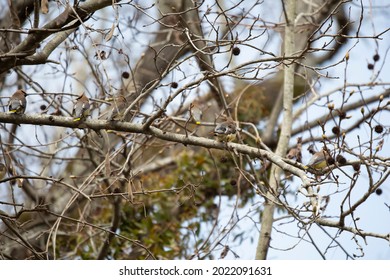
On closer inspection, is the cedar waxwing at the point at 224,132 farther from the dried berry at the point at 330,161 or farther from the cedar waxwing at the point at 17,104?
the cedar waxwing at the point at 17,104

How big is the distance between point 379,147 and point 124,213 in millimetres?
3430

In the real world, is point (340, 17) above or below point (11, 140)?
above

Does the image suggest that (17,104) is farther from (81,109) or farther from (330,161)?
(330,161)

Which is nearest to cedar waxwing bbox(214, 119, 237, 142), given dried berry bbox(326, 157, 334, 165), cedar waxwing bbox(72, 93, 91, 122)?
dried berry bbox(326, 157, 334, 165)

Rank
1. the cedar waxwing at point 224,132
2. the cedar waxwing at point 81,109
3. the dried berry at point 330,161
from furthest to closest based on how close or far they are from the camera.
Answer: the cedar waxwing at point 224,132
the cedar waxwing at point 81,109
the dried berry at point 330,161

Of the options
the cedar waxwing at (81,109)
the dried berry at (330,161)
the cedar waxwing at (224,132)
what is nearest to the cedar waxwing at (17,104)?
the cedar waxwing at (81,109)

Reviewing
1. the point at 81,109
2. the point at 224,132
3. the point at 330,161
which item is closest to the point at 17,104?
the point at 81,109

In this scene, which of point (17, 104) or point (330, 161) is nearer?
point (330, 161)

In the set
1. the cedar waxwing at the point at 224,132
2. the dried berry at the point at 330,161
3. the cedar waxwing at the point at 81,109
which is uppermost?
the cedar waxwing at the point at 224,132

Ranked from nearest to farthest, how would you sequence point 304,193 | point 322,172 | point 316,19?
point 304,193 < point 322,172 < point 316,19

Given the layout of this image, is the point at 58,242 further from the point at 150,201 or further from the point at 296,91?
the point at 296,91

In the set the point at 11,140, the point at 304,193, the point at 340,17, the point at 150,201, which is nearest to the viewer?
the point at 304,193

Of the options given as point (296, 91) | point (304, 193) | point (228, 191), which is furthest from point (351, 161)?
point (296, 91)

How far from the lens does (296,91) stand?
7.96 metres
